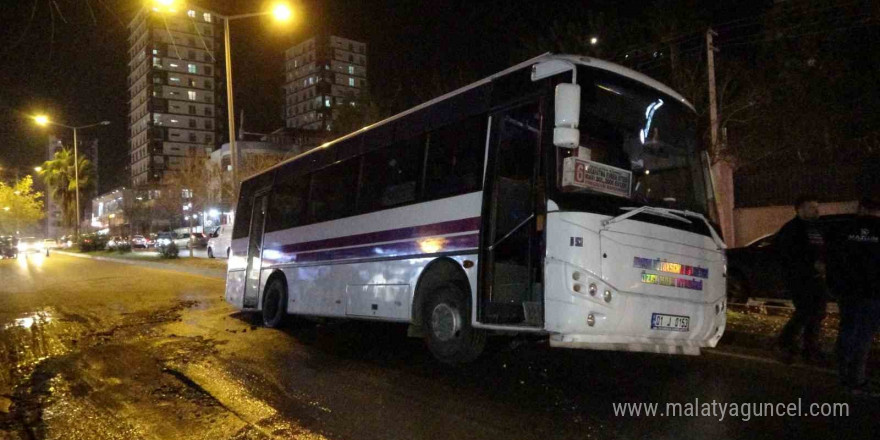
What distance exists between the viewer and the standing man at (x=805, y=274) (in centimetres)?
660

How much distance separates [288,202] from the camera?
36.7ft

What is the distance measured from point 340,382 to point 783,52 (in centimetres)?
1797

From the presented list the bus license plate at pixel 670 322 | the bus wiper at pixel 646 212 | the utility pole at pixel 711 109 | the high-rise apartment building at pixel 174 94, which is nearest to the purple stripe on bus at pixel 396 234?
the bus wiper at pixel 646 212

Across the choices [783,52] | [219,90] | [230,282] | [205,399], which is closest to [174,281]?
[230,282]

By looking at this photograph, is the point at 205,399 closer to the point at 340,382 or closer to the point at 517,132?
the point at 340,382

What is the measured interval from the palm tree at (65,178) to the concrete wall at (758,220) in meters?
62.2

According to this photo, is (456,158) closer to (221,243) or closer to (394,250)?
(394,250)

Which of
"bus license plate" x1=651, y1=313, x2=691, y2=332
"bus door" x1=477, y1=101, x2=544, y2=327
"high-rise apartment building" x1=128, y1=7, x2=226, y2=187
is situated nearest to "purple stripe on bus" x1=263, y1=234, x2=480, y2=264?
"bus door" x1=477, y1=101, x2=544, y2=327

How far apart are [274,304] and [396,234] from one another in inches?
175

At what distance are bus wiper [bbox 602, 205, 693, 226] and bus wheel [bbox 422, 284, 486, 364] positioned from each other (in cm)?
182

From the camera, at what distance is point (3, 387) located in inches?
260

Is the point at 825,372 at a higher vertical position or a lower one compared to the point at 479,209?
lower

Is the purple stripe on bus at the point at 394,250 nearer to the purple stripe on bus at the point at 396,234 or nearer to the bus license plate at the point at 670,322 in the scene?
the purple stripe on bus at the point at 396,234

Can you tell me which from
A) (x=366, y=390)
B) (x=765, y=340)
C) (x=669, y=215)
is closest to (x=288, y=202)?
(x=366, y=390)
